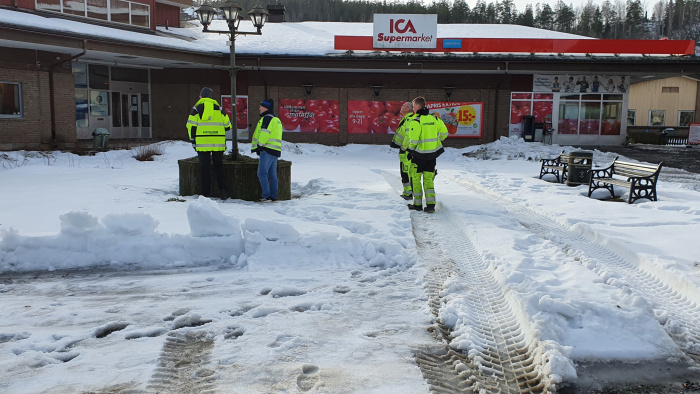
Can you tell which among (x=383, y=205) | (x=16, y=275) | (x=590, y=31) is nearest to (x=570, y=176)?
(x=383, y=205)

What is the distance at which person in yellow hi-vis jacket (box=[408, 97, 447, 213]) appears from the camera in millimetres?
9281

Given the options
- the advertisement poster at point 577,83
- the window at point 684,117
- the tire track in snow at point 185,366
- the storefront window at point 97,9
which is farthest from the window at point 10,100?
the window at point 684,117

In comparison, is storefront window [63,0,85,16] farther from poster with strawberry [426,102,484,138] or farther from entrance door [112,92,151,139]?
poster with strawberry [426,102,484,138]

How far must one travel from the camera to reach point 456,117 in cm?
2650

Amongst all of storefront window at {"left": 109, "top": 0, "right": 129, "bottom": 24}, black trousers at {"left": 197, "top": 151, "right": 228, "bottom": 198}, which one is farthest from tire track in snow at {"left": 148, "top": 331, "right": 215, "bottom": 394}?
storefront window at {"left": 109, "top": 0, "right": 129, "bottom": 24}

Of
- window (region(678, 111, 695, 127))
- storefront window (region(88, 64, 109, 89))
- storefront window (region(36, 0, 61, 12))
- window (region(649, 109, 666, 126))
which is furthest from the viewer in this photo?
window (region(649, 109, 666, 126))

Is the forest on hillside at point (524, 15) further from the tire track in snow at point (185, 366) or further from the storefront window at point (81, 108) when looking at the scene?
the tire track in snow at point (185, 366)

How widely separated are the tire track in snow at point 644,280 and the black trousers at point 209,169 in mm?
5267

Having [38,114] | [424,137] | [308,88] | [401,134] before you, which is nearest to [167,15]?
[308,88]

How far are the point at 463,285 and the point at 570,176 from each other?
8.70m

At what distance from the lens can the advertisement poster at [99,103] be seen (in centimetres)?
2414

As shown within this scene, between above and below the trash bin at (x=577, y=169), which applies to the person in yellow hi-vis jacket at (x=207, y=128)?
above

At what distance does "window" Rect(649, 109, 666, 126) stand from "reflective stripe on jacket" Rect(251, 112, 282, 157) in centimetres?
4180

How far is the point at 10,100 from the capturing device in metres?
18.8
